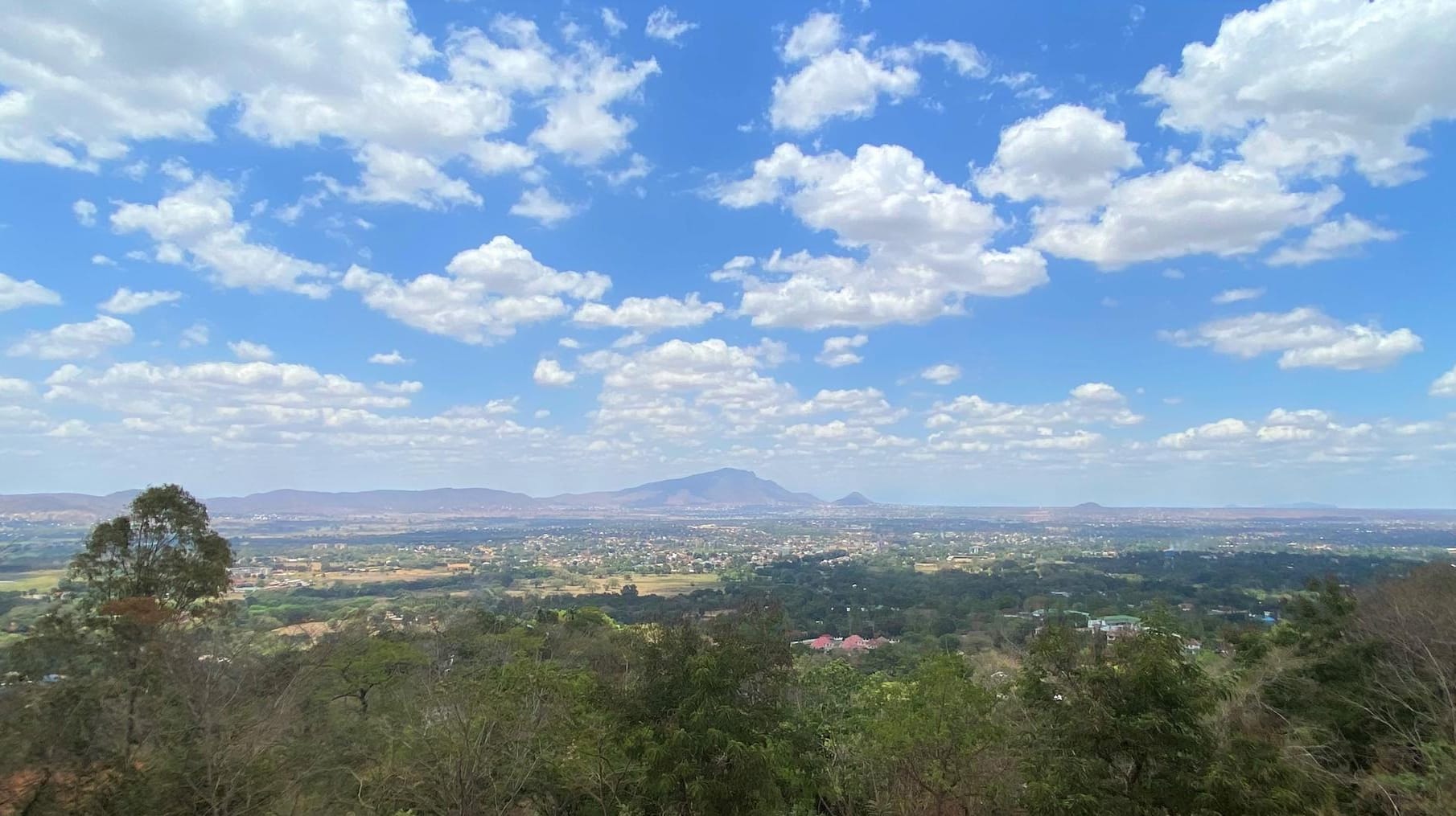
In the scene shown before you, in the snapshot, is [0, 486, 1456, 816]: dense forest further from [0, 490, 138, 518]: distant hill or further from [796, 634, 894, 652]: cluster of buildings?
[0, 490, 138, 518]: distant hill

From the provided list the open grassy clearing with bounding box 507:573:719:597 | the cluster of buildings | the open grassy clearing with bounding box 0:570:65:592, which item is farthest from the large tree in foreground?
the open grassy clearing with bounding box 507:573:719:597

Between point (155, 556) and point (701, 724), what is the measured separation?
1175 centimetres

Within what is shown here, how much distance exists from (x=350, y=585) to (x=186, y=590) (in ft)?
165

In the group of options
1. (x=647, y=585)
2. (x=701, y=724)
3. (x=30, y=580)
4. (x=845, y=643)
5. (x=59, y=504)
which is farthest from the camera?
(x=59, y=504)

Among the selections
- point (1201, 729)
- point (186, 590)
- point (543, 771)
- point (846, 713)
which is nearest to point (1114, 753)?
point (1201, 729)

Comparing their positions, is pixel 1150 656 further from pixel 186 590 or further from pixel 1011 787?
pixel 186 590

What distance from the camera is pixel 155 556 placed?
1493 cm

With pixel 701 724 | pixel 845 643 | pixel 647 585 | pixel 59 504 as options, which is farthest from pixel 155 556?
pixel 59 504

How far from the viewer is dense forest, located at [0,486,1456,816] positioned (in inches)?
327

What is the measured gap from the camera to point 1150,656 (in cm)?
816

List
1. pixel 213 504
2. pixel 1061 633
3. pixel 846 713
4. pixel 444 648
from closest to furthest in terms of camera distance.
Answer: pixel 1061 633 < pixel 846 713 < pixel 444 648 < pixel 213 504

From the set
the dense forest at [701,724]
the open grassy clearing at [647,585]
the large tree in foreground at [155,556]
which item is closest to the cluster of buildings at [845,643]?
the open grassy clearing at [647,585]

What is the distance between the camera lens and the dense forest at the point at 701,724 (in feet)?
27.2

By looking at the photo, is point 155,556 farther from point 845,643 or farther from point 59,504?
point 59,504
